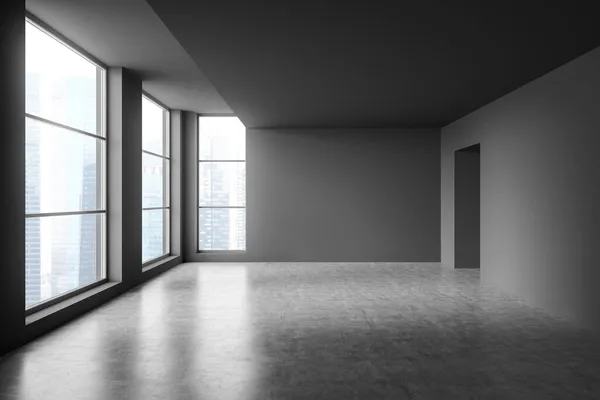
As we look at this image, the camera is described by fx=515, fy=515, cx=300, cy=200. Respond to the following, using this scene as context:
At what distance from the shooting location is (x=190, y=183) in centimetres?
1219

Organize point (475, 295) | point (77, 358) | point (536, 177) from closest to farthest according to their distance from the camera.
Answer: point (77, 358), point (536, 177), point (475, 295)

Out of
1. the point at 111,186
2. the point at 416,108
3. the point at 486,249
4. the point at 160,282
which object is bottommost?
the point at 160,282

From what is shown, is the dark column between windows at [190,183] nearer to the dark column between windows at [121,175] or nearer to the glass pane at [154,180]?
the glass pane at [154,180]

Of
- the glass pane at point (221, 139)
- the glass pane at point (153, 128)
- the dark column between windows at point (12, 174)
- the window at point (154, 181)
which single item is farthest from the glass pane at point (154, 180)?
the dark column between windows at point (12, 174)

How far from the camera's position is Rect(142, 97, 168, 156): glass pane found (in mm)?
10188

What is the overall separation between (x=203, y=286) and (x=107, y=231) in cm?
179

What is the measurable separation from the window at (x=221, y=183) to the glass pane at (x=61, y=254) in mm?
4565

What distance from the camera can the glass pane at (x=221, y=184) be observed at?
12367 mm

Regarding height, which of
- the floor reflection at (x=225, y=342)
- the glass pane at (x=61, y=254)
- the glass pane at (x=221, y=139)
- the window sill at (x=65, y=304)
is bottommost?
the floor reflection at (x=225, y=342)

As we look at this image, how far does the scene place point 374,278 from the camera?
937cm

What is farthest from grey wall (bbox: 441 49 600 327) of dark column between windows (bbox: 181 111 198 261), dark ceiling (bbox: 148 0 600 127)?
dark column between windows (bbox: 181 111 198 261)

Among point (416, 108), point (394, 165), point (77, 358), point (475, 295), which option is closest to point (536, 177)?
point (475, 295)

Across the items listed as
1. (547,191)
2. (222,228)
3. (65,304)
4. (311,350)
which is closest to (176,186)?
(222,228)

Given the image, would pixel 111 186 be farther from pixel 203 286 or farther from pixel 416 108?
pixel 416 108
